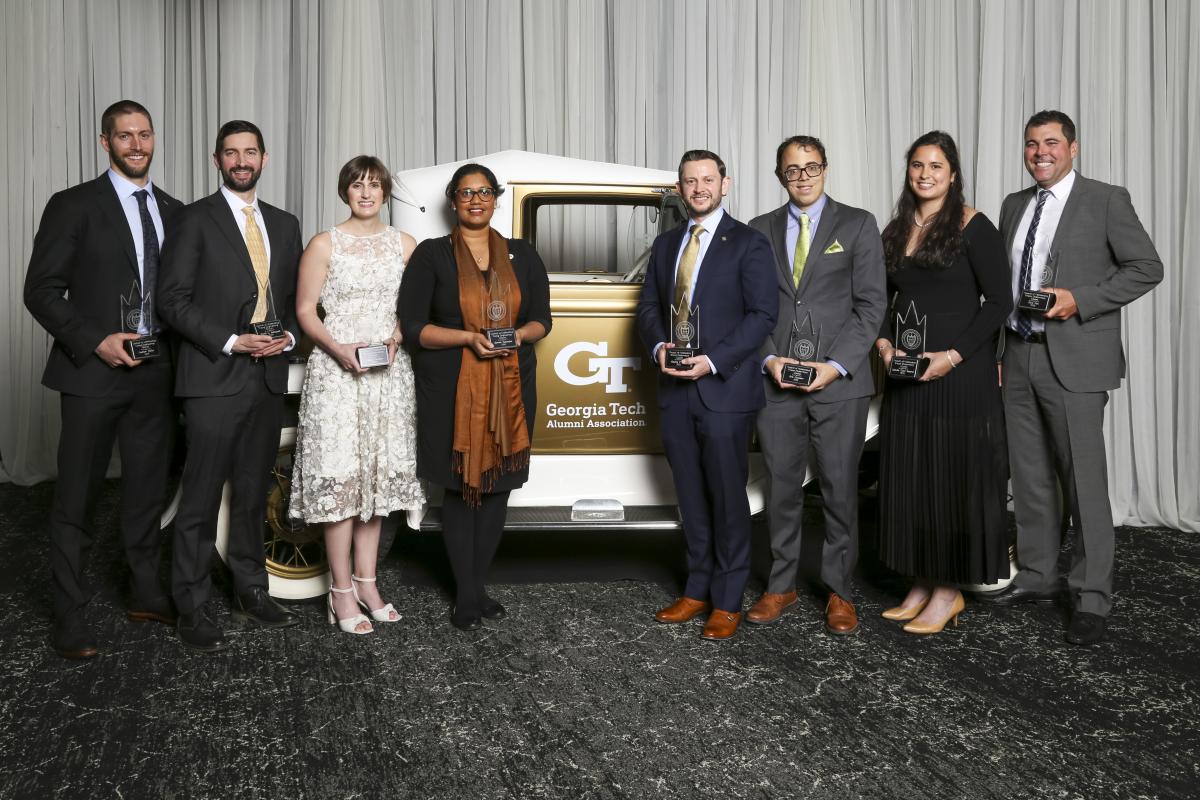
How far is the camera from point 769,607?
12.1 feet

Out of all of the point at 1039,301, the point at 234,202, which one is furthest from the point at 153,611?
the point at 1039,301

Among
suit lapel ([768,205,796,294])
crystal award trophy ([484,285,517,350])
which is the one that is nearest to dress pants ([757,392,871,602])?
suit lapel ([768,205,796,294])

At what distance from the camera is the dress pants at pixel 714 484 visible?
138 inches

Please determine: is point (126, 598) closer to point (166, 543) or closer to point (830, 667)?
point (166, 543)

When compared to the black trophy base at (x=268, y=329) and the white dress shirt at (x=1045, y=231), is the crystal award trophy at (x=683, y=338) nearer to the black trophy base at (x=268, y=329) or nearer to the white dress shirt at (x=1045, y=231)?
the white dress shirt at (x=1045, y=231)

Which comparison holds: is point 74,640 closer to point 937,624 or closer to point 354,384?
point 354,384

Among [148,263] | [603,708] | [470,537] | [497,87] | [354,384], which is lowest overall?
[603,708]

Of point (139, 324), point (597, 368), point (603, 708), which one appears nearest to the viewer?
point (603, 708)

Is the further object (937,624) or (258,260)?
(937,624)

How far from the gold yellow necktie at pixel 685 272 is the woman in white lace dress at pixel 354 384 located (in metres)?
0.99

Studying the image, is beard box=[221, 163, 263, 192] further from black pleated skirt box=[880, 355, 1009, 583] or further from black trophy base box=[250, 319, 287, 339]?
black pleated skirt box=[880, 355, 1009, 583]

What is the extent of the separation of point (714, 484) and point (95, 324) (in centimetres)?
219

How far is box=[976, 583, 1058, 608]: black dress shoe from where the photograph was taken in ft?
12.9

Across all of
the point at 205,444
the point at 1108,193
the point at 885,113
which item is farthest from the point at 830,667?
the point at 885,113
